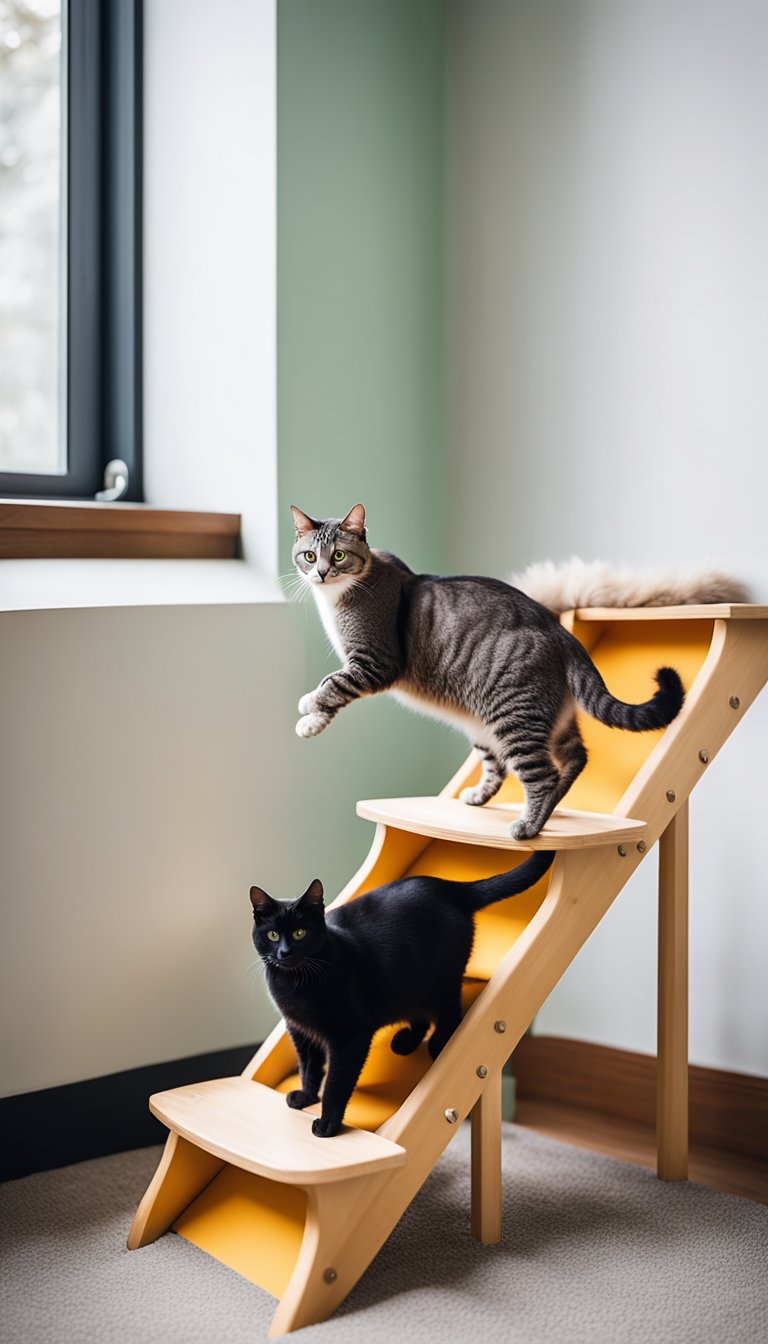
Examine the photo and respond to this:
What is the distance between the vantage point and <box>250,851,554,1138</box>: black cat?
1.64 metres

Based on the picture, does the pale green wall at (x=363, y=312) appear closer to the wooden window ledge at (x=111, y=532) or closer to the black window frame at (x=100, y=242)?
the wooden window ledge at (x=111, y=532)

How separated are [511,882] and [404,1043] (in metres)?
0.30

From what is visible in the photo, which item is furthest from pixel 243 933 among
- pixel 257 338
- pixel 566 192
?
pixel 566 192

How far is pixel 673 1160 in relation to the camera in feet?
6.61

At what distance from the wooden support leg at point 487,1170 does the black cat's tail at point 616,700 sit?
553 mm

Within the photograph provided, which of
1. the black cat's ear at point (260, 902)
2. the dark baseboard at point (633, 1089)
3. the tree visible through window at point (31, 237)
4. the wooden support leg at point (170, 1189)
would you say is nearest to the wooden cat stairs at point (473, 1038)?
the wooden support leg at point (170, 1189)

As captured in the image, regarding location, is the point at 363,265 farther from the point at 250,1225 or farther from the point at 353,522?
the point at 250,1225

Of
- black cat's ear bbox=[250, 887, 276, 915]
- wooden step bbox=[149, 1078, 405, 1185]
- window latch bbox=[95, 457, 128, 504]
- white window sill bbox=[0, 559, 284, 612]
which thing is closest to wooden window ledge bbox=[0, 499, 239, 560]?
white window sill bbox=[0, 559, 284, 612]

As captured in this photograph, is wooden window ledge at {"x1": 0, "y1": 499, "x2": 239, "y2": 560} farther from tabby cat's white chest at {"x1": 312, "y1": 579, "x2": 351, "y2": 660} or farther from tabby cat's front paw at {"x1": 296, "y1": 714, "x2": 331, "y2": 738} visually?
tabby cat's front paw at {"x1": 296, "y1": 714, "x2": 331, "y2": 738}

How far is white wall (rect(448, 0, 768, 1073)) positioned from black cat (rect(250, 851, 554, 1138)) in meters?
0.61

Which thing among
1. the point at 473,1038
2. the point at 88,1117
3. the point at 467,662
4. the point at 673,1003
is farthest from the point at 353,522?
the point at 88,1117

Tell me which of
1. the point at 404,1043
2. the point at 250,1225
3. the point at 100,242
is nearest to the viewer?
the point at 250,1225

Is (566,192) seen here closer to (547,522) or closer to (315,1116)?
(547,522)

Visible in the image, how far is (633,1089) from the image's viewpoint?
2297 millimetres
